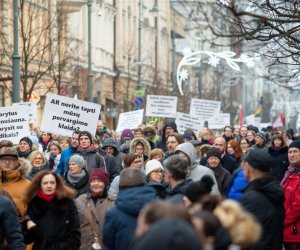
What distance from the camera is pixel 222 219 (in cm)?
668

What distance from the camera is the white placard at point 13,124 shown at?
18.3m

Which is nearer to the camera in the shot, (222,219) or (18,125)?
(222,219)

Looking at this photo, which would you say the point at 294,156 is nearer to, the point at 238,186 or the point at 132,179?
the point at 238,186

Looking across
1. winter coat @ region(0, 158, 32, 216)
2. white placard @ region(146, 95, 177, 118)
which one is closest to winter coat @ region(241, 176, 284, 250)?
winter coat @ region(0, 158, 32, 216)

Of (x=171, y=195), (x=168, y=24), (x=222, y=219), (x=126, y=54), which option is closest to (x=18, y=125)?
(x=171, y=195)

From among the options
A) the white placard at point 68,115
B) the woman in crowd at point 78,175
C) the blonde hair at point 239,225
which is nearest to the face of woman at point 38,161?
the woman in crowd at point 78,175

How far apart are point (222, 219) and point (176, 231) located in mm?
920

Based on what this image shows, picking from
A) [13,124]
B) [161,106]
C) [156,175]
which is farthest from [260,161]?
[161,106]

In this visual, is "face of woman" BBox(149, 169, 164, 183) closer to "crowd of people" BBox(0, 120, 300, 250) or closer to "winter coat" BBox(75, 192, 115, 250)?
"crowd of people" BBox(0, 120, 300, 250)

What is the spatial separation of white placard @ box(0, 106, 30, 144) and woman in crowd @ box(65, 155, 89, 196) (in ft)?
16.2

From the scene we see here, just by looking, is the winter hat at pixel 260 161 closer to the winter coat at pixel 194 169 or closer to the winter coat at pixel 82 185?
the winter coat at pixel 194 169

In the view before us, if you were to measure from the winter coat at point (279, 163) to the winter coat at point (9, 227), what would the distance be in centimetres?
719

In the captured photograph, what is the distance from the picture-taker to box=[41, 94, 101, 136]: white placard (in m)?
18.3

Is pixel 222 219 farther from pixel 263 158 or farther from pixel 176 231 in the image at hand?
pixel 263 158
